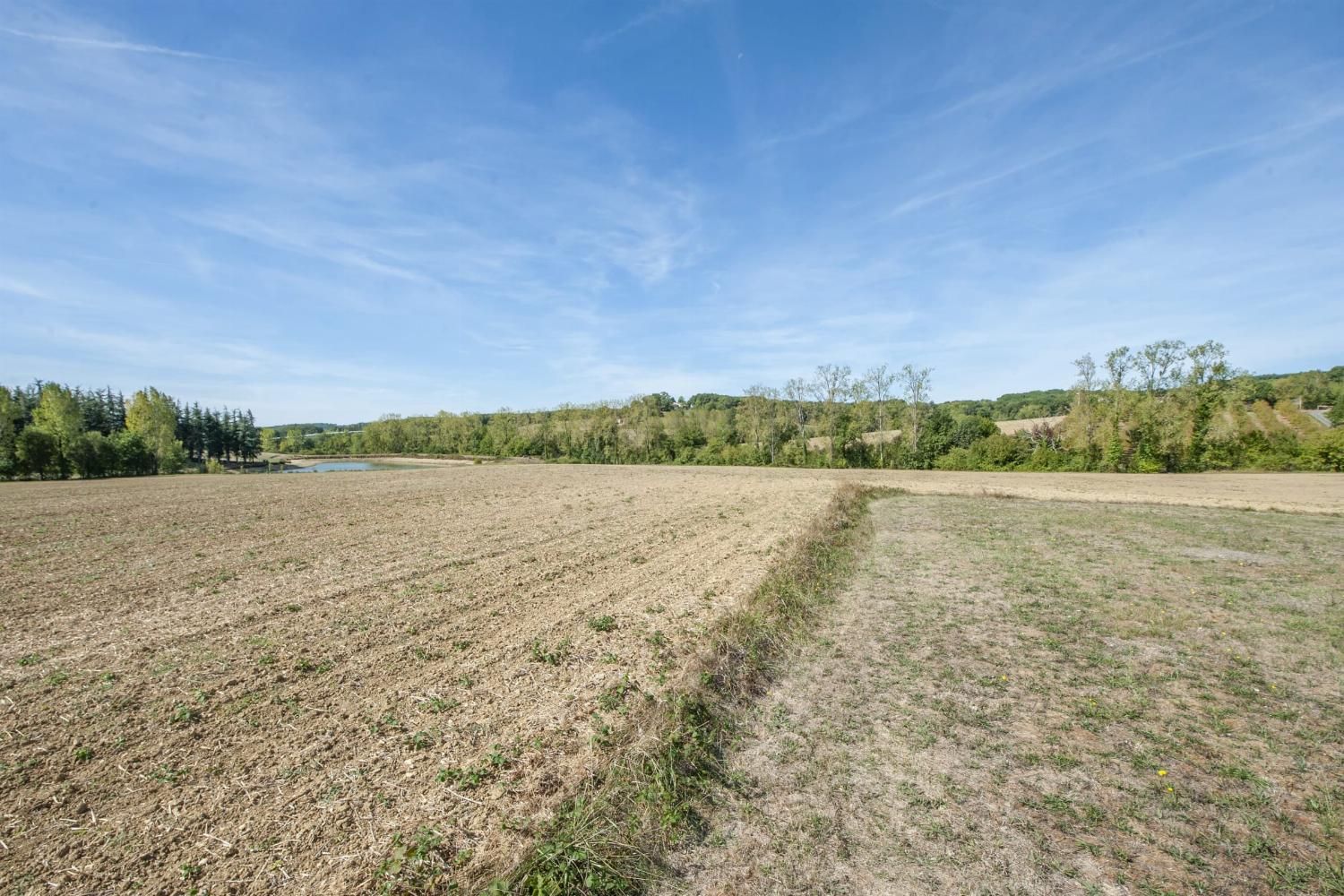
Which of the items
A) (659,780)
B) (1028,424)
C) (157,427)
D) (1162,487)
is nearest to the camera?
(659,780)

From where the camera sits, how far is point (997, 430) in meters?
58.8

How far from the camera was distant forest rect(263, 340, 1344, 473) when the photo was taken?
143 ft

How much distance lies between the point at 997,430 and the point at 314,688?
6784cm

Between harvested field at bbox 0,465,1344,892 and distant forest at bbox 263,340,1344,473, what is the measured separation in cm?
4748

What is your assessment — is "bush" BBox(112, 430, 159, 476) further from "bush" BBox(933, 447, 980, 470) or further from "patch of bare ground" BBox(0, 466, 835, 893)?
"bush" BBox(933, 447, 980, 470)

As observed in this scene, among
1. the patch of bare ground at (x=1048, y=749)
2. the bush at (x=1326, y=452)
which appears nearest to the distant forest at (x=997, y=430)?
the bush at (x=1326, y=452)

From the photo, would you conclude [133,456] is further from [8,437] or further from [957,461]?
[957,461]

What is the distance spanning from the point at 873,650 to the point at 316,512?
23.8m

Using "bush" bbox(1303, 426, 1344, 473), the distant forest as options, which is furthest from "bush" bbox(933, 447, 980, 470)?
"bush" bbox(1303, 426, 1344, 473)

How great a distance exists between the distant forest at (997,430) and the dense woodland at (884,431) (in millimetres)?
129

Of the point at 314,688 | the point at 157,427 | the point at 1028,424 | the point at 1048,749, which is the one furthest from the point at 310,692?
the point at 157,427

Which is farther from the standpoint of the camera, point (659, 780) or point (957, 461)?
point (957, 461)

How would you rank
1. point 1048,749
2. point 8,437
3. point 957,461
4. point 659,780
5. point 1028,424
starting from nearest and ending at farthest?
point 659,780 → point 1048,749 → point 8,437 → point 957,461 → point 1028,424

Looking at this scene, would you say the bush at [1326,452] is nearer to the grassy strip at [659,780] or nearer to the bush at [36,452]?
the grassy strip at [659,780]
